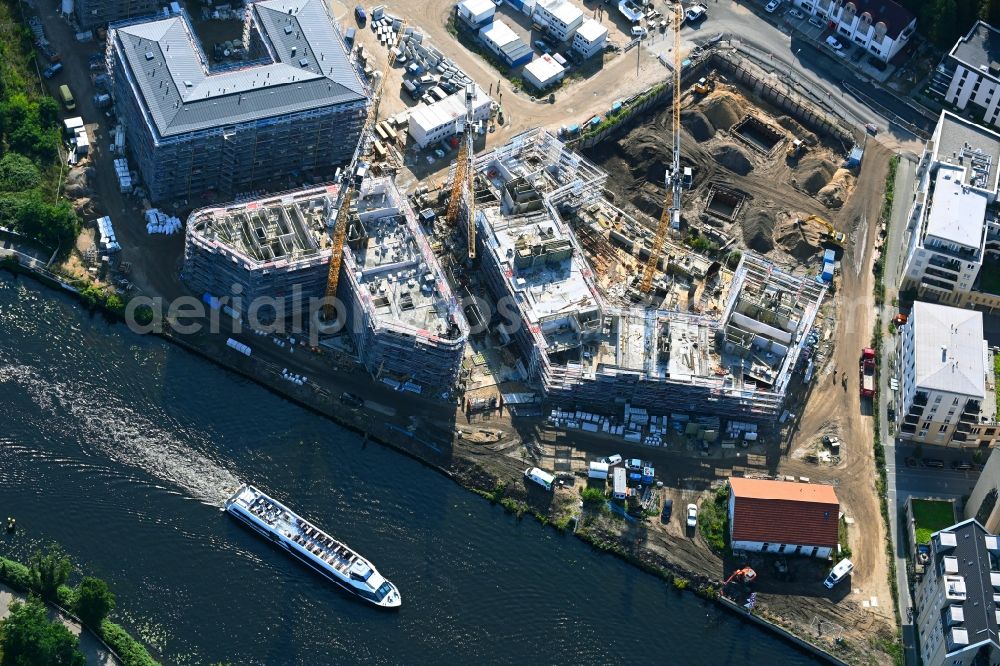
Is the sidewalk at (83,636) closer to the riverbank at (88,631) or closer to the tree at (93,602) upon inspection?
the riverbank at (88,631)

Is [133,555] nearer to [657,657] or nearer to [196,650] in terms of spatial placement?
[196,650]

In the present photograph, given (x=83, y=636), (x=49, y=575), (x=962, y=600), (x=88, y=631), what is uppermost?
(x=962, y=600)

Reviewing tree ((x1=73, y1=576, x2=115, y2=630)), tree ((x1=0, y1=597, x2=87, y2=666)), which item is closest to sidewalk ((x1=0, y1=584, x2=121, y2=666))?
tree ((x1=73, y1=576, x2=115, y2=630))

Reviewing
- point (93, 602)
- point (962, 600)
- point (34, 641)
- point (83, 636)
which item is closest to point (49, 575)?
point (93, 602)

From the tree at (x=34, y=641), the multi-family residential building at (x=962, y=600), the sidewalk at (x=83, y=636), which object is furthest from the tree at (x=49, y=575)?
the multi-family residential building at (x=962, y=600)

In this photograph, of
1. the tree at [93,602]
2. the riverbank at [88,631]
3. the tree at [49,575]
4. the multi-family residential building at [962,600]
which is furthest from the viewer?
the tree at [49,575]

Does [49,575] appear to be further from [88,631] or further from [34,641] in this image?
[34,641]

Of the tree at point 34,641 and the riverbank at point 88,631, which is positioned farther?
the riverbank at point 88,631
